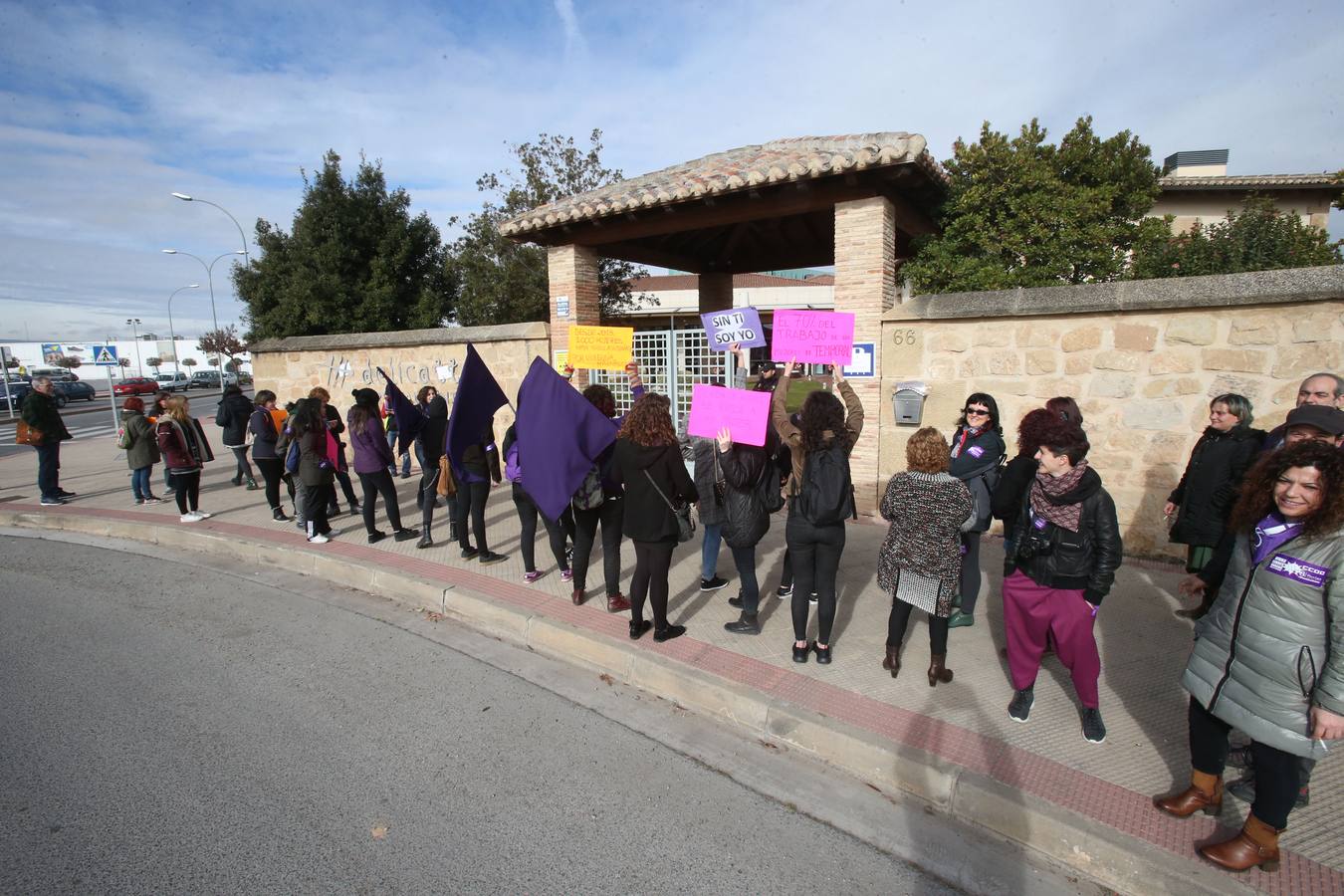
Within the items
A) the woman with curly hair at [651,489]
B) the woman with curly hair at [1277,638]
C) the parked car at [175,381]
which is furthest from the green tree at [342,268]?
the parked car at [175,381]

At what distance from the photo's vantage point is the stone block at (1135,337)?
18.2 ft

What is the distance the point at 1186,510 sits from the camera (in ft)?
13.3

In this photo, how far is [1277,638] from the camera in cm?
222

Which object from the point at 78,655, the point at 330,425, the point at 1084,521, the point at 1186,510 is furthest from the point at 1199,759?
the point at 330,425

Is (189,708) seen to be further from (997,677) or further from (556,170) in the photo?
(556,170)

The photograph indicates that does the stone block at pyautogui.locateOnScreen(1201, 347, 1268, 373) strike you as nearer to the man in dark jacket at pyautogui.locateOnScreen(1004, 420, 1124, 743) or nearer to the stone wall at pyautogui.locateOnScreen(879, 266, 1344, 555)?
the stone wall at pyautogui.locateOnScreen(879, 266, 1344, 555)

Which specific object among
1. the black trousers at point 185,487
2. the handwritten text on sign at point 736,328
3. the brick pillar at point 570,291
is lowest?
the black trousers at point 185,487

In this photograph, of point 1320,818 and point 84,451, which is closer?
point 1320,818

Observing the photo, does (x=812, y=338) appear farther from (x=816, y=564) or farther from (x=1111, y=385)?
(x=1111, y=385)

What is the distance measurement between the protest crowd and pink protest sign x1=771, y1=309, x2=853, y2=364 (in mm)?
149

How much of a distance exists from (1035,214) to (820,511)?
6.42 m

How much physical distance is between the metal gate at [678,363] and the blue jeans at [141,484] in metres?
6.71

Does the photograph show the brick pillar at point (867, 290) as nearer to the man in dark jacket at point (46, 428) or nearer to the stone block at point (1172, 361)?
the stone block at point (1172, 361)

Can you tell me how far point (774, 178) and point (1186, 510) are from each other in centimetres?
515
